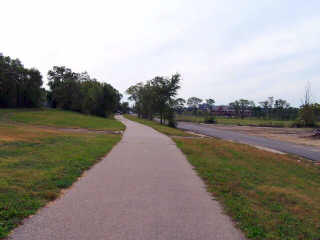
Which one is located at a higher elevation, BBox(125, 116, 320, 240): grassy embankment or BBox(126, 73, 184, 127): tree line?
BBox(126, 73, 184, 127): tree line

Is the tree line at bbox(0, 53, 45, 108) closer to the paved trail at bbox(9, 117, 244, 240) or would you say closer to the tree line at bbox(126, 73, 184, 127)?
the tree line at bbox(126, 73, 184, 127)

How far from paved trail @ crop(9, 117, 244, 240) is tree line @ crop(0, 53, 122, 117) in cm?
6079

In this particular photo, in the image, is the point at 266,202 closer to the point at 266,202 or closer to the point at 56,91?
the point at 266,202

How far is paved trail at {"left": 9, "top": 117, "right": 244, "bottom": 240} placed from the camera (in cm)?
425

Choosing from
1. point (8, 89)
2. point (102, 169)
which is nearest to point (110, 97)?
point (8, 89)

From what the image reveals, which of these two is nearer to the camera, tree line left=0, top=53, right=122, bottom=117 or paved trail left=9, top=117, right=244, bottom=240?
paved trail left=9, top=117, right=244, bottom=240

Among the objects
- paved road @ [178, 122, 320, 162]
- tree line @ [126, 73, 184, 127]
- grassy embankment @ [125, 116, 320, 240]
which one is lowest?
paved road @ [178, 122, 320, 162]

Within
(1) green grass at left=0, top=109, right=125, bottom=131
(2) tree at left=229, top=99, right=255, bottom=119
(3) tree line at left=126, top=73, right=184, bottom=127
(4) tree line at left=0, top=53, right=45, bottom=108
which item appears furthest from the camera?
(2) tree at left=229, top=99, right=255, bottom=119

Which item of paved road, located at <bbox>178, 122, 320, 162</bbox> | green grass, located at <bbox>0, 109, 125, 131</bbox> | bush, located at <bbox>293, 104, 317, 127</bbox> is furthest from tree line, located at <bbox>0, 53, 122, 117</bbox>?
bush, located at <bbox>293, 104, 317, 127</bbox>

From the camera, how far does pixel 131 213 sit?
514 cm

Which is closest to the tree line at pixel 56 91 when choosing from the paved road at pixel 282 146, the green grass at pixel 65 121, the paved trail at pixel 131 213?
the green grass at pixel 65 121

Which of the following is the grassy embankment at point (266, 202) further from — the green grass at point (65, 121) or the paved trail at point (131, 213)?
the green grass at point (65, 121)

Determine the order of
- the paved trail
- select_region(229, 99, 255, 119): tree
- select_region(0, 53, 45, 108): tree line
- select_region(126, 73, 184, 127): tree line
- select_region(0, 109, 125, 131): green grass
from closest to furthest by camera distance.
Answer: the paved trail, select_region(0, 109, 125, 131): green grass, select_region(126, 73, 184, 127): tree line, select_region(0, 53, 45, 108): tree line, select_region(229, 99, 255, 119): tree

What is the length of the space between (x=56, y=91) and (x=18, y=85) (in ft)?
54.5
